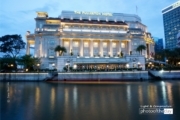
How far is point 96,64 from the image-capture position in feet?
290

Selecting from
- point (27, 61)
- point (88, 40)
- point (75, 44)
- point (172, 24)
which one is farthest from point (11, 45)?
point (172, 24)

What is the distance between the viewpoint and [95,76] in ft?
228

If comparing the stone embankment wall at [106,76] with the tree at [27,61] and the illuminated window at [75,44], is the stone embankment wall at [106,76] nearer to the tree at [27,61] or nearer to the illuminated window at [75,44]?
the tree at [27,61]

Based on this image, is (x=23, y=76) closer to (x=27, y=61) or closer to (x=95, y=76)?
(x=27, y=61)

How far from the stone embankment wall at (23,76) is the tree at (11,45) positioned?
2052 centimetres

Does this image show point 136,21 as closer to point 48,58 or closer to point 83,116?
point 48,58

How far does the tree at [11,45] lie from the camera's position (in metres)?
89.1

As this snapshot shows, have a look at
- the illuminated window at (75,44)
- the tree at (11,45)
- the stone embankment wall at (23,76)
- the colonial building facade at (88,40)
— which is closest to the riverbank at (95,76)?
the stone embankment wall at (23,76)

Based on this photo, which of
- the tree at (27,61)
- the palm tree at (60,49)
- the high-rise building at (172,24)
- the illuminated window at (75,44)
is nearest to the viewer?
the tree at (27,61)

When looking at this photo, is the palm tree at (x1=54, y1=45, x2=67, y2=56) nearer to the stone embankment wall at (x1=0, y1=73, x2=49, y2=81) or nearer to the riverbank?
the riverbank

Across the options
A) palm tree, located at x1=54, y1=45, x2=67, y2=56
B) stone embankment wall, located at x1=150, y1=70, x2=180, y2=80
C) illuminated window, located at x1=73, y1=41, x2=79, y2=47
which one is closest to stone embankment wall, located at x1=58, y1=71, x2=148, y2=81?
stone embankment wall, located at x1=150, y1=70, x2=180, y2=80

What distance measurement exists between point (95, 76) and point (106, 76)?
14.5 feet

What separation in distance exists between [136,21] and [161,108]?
335 feet

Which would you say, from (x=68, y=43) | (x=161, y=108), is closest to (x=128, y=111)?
(x=161, y=108)
